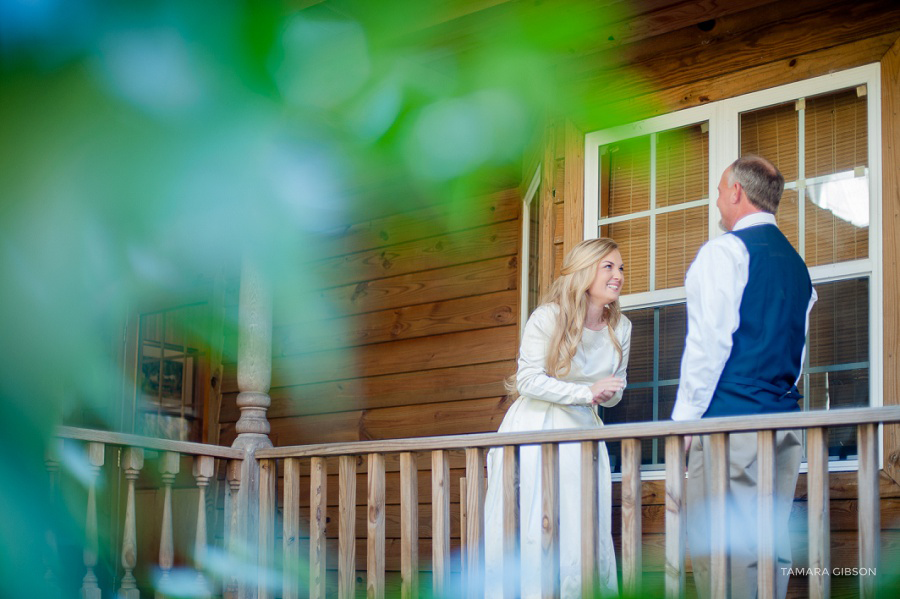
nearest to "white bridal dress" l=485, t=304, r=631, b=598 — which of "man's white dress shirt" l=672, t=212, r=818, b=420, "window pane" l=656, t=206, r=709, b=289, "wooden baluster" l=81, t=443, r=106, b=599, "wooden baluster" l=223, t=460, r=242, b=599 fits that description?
"window pane" l=656, t=206, r=709, b=289

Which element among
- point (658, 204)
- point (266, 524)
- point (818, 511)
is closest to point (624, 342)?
point (658, 204)

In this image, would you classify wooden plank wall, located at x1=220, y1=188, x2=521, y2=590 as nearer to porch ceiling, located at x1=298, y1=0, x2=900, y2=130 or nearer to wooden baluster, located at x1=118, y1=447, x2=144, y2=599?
porch ceiling, located at x1=298, y1=0, x2=900, y2=130

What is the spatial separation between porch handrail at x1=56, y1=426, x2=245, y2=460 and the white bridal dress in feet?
3.86

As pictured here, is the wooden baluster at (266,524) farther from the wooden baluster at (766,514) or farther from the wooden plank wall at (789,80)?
the wooden baluster at (766,514)

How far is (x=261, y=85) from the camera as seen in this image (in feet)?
9.47

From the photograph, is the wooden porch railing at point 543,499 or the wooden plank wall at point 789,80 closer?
the wooden porch railing at point 543,499

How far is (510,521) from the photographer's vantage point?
3.53m

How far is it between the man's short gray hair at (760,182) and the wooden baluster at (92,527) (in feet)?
8.17

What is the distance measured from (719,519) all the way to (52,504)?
2.58 metres

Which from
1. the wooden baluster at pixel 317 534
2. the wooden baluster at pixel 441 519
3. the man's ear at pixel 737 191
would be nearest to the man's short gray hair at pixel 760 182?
the man's ear at pixel 737 191

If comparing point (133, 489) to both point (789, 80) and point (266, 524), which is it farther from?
point (789, 80)

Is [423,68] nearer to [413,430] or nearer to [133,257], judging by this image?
[413,430]

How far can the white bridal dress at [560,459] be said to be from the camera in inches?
150

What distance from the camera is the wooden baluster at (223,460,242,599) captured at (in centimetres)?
432
